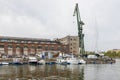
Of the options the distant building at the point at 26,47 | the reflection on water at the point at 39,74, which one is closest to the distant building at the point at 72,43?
the distant building at the point at 26,47

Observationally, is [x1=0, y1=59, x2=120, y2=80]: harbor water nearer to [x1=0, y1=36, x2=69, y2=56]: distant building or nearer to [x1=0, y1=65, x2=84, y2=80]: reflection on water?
[x1=0, y1=65, x2=84, y2=80]: reflection on water

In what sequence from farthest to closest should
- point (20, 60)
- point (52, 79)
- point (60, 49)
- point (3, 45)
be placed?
point (60, 49), point (3, 45), point (20, 60), point (52, 79)

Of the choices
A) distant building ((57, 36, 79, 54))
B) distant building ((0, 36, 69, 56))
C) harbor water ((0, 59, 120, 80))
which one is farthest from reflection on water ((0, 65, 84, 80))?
distant building ((57, 36, 79, 54))

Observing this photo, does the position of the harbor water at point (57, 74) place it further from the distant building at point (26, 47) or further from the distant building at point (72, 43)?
the distant building at point (72, 43)

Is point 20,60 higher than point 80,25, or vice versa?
point 80,25

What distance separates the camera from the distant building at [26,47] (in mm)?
140625

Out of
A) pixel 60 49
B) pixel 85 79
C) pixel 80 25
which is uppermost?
pixel 80 25

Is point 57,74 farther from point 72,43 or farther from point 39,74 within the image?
point 72,43

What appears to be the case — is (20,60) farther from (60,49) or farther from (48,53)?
(60,49)

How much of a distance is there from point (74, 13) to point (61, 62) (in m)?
39.5

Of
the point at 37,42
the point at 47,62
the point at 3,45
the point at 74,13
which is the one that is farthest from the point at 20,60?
the point at 74,13

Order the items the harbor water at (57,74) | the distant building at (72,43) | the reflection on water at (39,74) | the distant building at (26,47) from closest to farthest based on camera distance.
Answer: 1. the reflection on water at (39,74)
2. the harbor water at (57,74)
3. the distant building at (26,47)
4. the distant building at (72,43)

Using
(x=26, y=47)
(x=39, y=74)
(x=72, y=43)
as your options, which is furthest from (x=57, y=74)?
(x=72, y=43)

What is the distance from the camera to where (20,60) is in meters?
117
